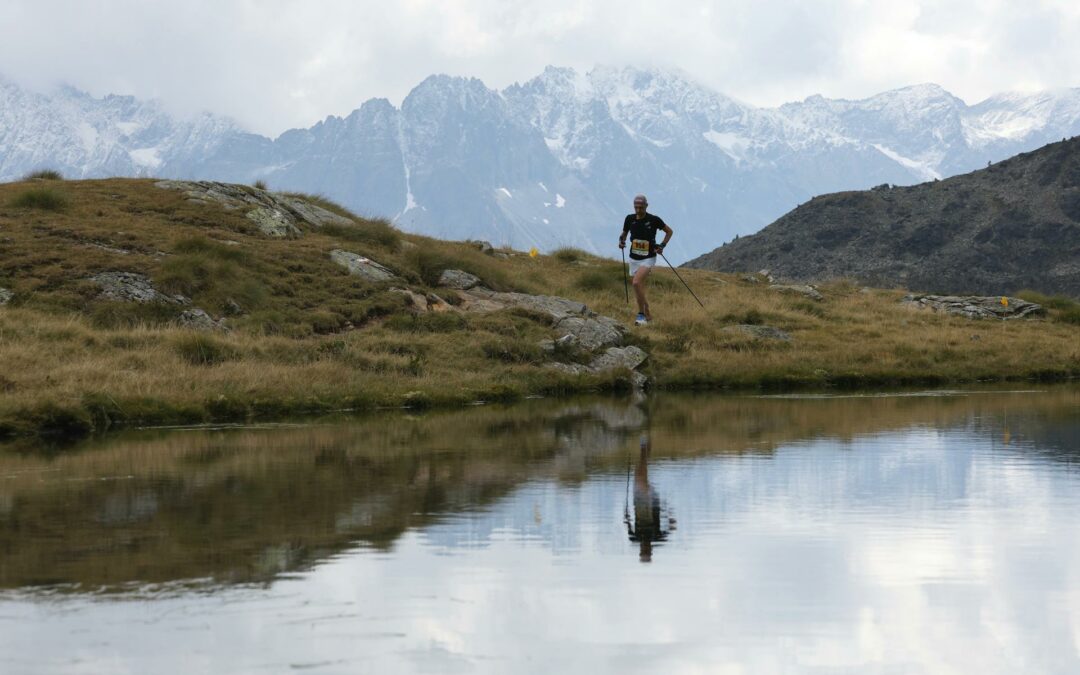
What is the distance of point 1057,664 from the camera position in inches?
264

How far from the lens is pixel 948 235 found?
123812 mm

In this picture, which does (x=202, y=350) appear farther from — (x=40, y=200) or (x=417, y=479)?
(x=40, y=200)

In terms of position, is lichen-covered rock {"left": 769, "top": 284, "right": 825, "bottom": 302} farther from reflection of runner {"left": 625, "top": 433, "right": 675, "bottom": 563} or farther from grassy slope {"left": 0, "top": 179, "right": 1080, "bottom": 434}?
reflection of runner {"left": 625, "top": 433, "right": 675, "bottom": 563}

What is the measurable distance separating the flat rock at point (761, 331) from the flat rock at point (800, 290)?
1065 cm

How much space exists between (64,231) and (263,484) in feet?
72.6

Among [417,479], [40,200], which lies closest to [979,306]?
[40,200]

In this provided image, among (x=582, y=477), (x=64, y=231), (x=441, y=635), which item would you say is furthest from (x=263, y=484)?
(x=64, y=231)

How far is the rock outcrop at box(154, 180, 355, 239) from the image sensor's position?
38.4m

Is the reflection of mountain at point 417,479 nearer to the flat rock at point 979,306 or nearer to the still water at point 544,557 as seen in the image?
the still water at point 544,557

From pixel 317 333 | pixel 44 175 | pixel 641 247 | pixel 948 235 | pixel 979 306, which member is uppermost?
pixel 948 235

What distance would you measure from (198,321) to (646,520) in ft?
63.5

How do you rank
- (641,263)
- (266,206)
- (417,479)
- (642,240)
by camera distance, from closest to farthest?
(417,479), (642,240), (641,263), (266,206)

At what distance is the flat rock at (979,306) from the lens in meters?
46.1

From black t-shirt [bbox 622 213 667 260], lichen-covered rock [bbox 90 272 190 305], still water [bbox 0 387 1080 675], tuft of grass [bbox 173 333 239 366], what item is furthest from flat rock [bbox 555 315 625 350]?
still water [bbox 0 387 1080 675]
